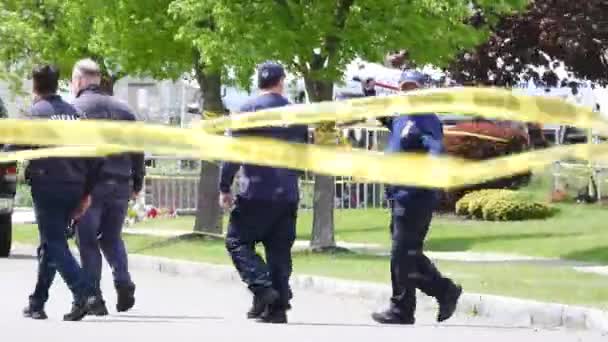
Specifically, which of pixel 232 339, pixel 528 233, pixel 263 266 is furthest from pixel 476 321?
pixel 528 233

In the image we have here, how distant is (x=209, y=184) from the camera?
81.1 ft

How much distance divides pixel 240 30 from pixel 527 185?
10.2 meters

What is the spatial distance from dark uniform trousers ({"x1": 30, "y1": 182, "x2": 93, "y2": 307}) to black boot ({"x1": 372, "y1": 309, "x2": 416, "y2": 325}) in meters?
1.99

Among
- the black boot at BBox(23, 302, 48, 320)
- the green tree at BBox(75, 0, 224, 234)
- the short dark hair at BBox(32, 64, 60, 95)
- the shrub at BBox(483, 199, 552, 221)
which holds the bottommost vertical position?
the shrub at BBox(483, 199, 552, 221)

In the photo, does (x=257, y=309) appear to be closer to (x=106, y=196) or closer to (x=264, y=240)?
(x=264, y=240)

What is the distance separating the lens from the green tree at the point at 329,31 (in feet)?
66.0

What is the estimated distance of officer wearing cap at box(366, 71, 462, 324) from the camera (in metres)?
→ 11.8

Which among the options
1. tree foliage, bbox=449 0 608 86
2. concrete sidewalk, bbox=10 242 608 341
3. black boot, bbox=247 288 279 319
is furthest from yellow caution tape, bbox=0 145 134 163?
tree foliage, bbox=449 0 608 86

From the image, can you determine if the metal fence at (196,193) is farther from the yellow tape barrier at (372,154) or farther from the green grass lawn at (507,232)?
the yellow tape barrier at (372,154)

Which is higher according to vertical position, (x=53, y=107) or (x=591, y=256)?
(x=53, y=107)

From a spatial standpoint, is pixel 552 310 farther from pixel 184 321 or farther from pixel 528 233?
pixel 528 233

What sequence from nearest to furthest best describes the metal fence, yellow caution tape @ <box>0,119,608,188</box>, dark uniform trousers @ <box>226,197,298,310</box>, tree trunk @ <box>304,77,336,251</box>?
yellow caution tape @ <box>0,119,608,188</box> → dark uniform trousers @ <box>226,197,298,310</box> → tree trunk @ <box>304,77,336,251</box> → the metal fence

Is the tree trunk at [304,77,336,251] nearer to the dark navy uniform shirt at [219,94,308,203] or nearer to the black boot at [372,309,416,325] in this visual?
the black boot at [372,309,416,325]

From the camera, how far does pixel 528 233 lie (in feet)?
76.0
